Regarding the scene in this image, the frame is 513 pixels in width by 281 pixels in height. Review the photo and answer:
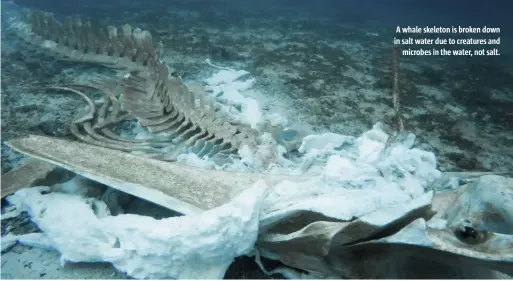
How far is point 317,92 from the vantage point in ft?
14.8

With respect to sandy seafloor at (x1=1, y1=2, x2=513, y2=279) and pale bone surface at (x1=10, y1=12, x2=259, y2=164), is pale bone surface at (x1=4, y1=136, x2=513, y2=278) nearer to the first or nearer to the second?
sandy seafloor at (x1=1, y1=2, x2=513, y2=279)

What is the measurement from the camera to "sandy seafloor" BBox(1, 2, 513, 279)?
3.09 meters

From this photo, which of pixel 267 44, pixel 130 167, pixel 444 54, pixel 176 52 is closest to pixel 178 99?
pixel 130 167

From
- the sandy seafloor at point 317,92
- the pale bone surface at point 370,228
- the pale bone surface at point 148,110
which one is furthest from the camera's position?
the sandy seafloor at point 317,92

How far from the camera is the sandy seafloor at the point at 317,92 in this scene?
3.09 metres

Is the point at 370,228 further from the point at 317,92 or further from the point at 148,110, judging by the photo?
the point at 317,92

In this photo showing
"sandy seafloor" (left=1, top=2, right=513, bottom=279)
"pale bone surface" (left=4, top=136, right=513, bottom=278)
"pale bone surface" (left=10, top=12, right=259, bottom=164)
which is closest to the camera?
"pale bone surface" (left=4, top=136, right=513, bottom=278)

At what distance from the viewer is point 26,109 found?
3574 millimetres

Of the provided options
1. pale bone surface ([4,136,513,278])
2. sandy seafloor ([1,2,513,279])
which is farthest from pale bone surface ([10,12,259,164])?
pale bone surface ([4,136,513,278])

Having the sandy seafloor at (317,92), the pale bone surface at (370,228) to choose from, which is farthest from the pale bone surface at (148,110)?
the pale bone surface at (370,228)

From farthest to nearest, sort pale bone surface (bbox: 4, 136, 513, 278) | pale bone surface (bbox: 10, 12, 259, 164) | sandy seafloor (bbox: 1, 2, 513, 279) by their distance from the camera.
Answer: sandy seafloor (bbox: 1, 2, 513, 279)
pale bone surface (bbox: 10, 12, 259, 164)
pale bone surface (bbox: 4, 136, 513, 278)

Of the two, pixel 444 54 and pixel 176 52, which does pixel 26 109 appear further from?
pixel 444 54

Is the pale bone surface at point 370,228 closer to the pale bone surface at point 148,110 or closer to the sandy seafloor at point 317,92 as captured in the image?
the sandy seafloor at point 317,92

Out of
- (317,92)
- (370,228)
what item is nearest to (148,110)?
(317,92)
